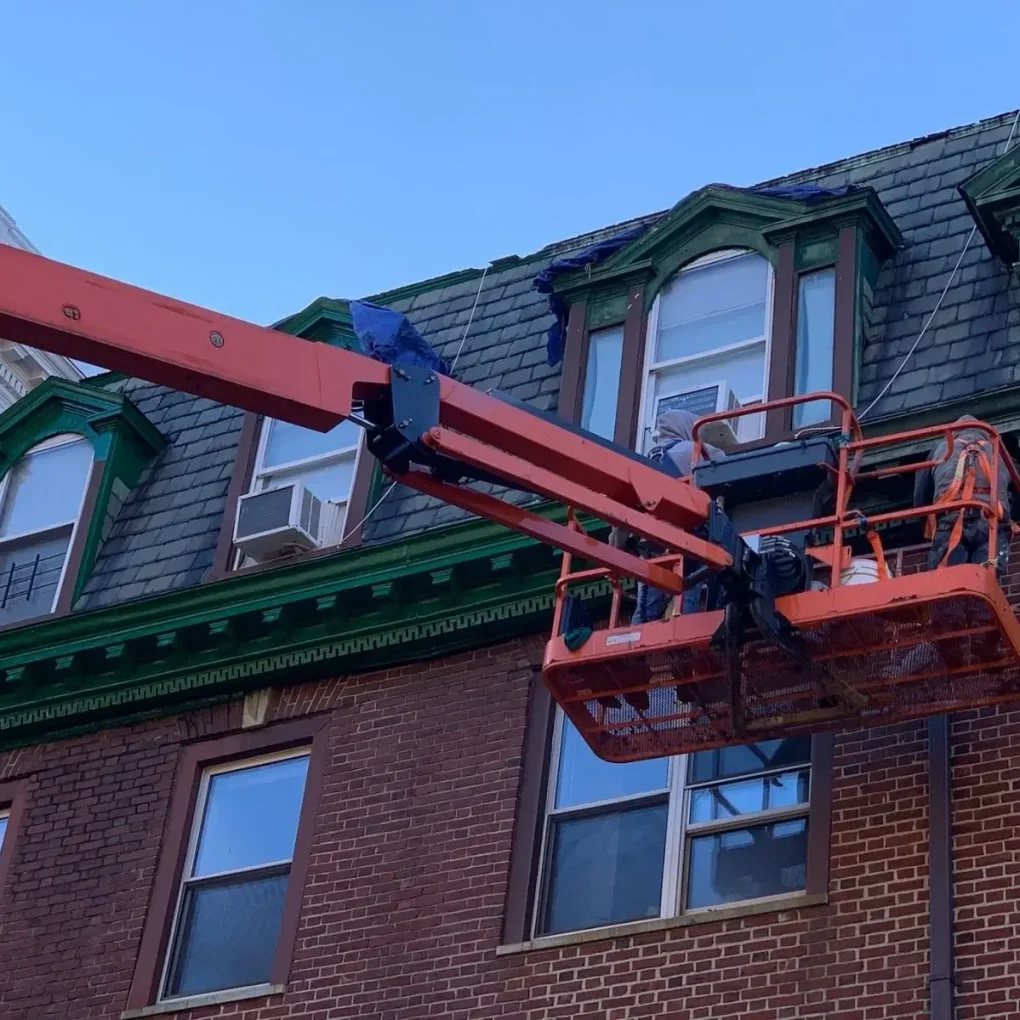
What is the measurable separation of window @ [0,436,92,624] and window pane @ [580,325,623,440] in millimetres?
4887

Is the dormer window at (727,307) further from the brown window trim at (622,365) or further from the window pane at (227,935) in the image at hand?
the window pane at (227,935)

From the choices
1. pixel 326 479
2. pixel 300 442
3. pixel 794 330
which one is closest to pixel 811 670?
pixel 794 330

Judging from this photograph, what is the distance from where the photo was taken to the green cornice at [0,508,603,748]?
51.8 feet

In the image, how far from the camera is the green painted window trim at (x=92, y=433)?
18656 millimetres

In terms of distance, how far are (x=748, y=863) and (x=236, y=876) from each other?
4.18 meters

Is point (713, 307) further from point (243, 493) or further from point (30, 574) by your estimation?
point (30, 574)

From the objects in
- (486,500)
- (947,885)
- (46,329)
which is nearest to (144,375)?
(46,329)

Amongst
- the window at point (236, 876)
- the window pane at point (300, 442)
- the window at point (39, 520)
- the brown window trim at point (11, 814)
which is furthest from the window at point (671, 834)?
the window at point (39, 520)

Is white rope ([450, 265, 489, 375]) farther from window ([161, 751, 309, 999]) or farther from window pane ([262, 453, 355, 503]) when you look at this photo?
window ([161, 751, 309, 999])

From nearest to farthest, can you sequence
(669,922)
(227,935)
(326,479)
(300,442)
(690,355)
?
(669,922), (227,935), (690,355), (326,479), (300,442)

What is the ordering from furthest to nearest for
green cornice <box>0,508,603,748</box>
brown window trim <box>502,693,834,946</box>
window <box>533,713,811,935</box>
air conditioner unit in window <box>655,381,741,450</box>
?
1. air conditioner unit in window <box>655,381,741,450</box>
2. green cornice <box>0,508,603,748</box>
3. window <box>533,713,811,935</box>
4. brown window trim <box>502,693,834,946</box>

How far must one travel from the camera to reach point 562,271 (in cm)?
1741

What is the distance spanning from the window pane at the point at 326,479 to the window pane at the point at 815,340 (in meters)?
3.93

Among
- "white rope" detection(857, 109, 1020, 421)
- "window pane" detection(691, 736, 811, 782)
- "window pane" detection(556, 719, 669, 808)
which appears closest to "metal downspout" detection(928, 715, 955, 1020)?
"window pane" detection(691, 736, 811, 782)
